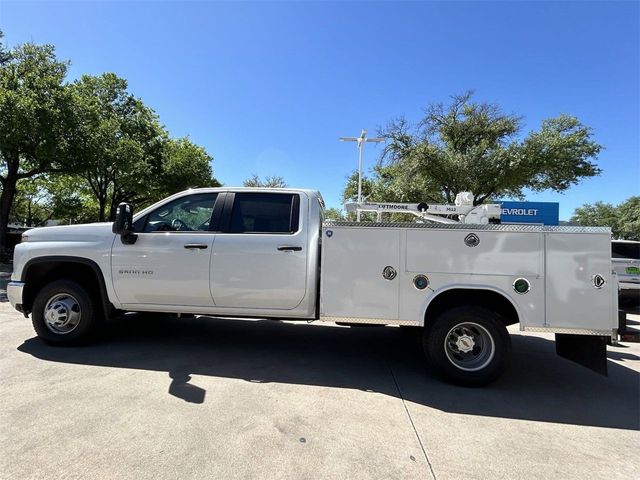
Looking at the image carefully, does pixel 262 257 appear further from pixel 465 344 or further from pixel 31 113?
pixel 31 113

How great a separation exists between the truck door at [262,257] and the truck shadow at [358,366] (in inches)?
32.2

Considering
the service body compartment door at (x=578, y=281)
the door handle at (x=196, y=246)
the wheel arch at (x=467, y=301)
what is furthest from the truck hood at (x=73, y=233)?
the service body compartment door at (x=578, y=281)

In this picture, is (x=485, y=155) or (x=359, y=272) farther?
(x=485, y=155)

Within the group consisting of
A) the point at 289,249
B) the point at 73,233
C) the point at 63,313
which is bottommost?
the point at 63,313

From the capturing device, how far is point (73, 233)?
213 inches

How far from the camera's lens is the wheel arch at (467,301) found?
4.57 m

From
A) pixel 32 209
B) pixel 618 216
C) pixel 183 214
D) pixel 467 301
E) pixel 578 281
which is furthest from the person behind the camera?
pixel 618 216

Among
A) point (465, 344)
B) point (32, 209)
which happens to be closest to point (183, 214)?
point (465, 344)

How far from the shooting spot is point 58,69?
59.8ft

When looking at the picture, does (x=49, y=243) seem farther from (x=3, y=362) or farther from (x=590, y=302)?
(x=590, y=302)

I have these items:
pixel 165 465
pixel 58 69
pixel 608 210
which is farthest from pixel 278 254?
pixel 608 210

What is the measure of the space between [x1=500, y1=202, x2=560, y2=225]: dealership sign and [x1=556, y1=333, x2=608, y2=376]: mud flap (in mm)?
5018

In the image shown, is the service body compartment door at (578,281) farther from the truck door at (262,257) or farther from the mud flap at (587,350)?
the truck door at (262,257)

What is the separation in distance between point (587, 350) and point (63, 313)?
624 centimetres
